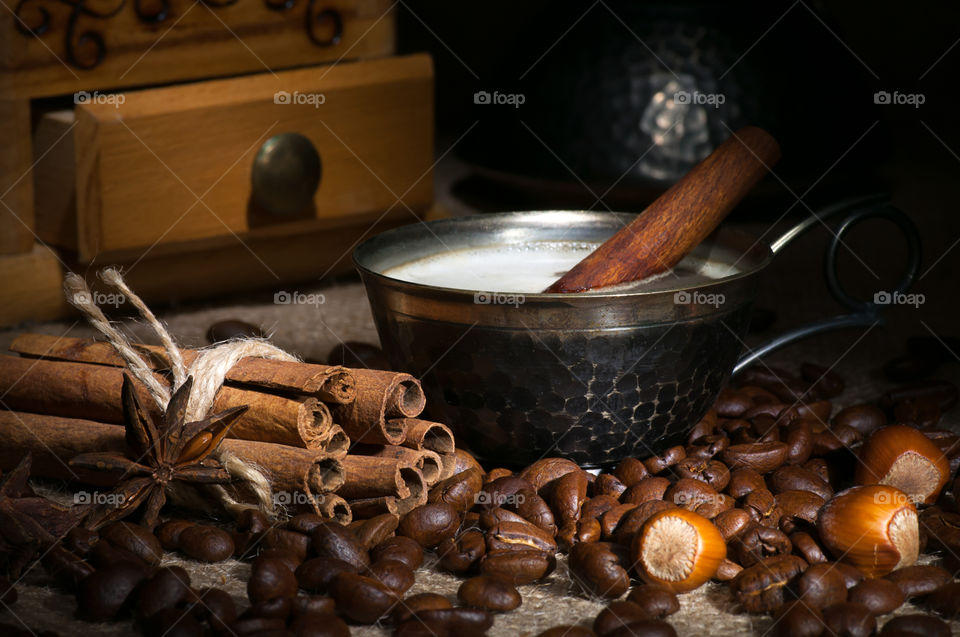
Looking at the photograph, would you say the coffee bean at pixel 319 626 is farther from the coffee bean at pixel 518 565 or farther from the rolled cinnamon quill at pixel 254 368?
the rolled cinnamon quill at pixel 254 368

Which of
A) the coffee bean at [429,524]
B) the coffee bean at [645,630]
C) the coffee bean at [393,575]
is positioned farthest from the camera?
the coffee bean at [429,524]

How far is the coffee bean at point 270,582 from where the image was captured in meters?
1.06

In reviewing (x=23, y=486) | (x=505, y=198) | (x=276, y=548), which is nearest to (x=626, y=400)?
(x=276, y=548)

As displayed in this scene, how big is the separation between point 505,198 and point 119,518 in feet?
5.81

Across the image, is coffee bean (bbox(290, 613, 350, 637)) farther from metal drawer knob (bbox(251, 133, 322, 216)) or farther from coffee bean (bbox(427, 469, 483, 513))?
metal drawer knob (bbox(251, 133, 322, 216))

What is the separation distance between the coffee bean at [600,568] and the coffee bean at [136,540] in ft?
1.38

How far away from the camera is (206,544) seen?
3.80 feet

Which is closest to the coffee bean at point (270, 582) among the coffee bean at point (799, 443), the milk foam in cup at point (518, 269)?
the milk foam in cup at point (518, 269)

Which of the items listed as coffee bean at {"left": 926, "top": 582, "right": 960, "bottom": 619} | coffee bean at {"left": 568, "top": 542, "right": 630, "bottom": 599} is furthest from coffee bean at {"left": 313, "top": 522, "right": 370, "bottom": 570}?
coffee bean at {"left": 926, "top": 582, "right": 960, "bottom": 619}

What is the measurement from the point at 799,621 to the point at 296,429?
560 millimetres

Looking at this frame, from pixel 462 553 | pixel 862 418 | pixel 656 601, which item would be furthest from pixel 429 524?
pixel 862 418

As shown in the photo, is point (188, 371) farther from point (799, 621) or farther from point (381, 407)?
point (799, 621)

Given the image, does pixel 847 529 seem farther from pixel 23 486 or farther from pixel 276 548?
pixel 23 486

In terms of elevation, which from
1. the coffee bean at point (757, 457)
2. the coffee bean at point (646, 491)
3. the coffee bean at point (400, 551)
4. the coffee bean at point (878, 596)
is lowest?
the coffee bean at point (878, 596)
